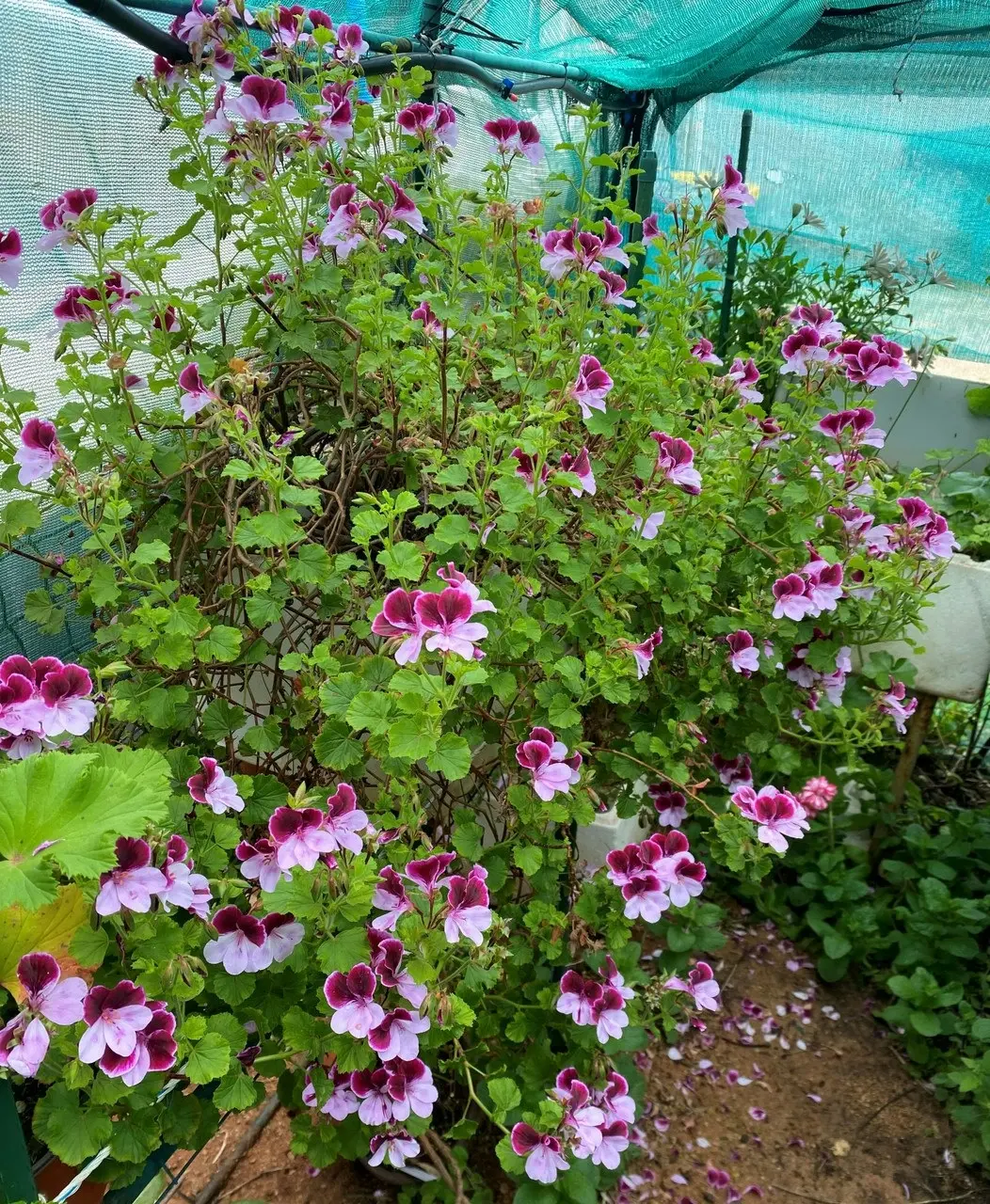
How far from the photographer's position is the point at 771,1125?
7.12 ft

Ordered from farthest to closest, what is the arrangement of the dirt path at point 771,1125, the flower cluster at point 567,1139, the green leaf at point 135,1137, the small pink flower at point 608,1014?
1. the dirt path at point 771,1125
2. the small pink flower at point 608,1014
3. the flower cluster at point 567,1139
4. the green leaf at point 135,1137

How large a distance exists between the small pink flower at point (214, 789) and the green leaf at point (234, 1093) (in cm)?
29

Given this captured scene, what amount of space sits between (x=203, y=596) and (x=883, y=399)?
2516 mm

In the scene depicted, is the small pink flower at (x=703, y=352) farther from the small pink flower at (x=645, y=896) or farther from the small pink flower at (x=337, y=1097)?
the small pink flower at (x=337, y=1097)

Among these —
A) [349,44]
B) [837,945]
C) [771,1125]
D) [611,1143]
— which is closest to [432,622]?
[611,1143]

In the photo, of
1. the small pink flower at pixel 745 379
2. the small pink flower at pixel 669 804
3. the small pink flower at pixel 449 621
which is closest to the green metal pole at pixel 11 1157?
the small pink flower at pixel 449 621

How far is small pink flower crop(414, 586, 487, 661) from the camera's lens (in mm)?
922

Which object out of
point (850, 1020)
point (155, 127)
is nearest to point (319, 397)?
point (155, 127)

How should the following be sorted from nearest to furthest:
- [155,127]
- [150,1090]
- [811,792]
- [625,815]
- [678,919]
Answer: [150,1090], [155,127], [625,815], [811,792], [678,919]

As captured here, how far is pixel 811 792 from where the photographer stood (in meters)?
1.99

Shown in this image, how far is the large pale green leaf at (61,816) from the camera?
0.71m

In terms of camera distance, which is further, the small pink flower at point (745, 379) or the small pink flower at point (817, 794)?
the small pink flower at point (817, 794)

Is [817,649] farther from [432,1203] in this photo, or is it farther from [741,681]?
[432,1203]

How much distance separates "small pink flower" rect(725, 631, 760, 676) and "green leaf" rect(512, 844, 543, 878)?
562 millimetres
